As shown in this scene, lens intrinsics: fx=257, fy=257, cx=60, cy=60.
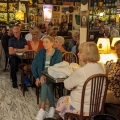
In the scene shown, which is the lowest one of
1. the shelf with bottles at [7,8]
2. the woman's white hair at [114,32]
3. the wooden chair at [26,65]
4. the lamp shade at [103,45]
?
the wooden chair at [26,65]

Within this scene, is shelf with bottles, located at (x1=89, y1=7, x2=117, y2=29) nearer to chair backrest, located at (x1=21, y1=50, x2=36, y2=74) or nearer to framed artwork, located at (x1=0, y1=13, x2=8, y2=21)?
chair backrest, located at (x1=21, y1=50, x2=36, y2=74)

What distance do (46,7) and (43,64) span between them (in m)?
7.71

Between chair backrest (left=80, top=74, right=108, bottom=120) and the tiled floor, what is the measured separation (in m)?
1.42

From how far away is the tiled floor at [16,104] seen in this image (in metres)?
4.12

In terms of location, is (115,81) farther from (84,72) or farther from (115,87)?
(84,72)

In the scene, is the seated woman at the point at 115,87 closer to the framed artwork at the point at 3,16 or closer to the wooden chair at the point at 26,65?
the wooden chair at the point at 26,65

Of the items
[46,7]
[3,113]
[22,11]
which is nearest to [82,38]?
[3,113]

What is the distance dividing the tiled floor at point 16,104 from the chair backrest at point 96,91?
4.67 ft

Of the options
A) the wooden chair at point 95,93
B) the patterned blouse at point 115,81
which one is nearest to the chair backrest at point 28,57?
the patterned blouse at point 115,81

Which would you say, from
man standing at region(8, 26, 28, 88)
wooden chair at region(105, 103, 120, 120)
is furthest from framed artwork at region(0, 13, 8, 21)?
wooden chair at region(105, 103, 120, 120)

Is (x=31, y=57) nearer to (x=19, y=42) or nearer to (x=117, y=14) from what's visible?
(x=19, y=42)

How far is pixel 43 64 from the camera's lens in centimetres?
425

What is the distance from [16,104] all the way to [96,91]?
2223 mm

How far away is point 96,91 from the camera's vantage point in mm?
2820
